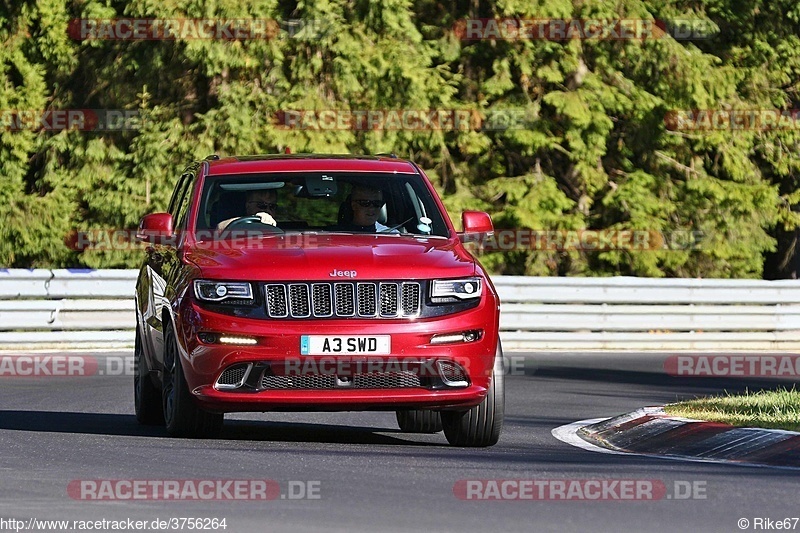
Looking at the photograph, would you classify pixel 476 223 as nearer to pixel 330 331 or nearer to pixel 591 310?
pixel 330 331

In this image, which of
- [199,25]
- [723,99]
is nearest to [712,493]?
[199,25]

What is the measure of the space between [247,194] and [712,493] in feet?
14.5

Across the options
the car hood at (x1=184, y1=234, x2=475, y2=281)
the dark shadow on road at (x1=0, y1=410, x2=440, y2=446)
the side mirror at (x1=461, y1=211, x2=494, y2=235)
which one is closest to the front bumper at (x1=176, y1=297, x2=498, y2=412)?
the car hood at (x1=184, y1=234, x2=475, y2=281)

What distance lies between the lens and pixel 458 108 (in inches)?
1152

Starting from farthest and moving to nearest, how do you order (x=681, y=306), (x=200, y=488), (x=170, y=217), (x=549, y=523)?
(x=681, y=306), (x=170, y=217), (x=200, y=488), (x=549, y=523)

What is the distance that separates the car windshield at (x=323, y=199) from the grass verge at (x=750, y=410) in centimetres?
223

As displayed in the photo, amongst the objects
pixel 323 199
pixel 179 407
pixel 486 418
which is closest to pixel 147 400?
pixel 179 407

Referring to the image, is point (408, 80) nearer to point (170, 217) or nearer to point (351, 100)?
point (351, 100)

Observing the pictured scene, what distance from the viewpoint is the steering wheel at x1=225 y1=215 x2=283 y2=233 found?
1111cm

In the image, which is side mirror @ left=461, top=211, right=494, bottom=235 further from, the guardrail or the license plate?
the guardrail

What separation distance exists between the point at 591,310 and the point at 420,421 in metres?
11.0

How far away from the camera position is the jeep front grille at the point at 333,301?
9.95 meters

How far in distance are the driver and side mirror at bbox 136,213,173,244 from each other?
1.48ft

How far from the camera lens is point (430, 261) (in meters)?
10.2
